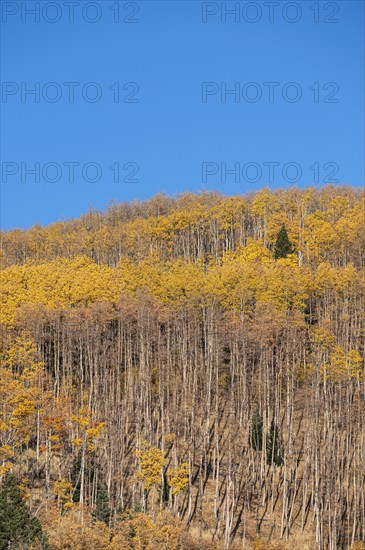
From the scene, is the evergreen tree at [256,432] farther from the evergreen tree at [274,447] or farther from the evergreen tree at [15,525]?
the evergreen tree at [15,525]

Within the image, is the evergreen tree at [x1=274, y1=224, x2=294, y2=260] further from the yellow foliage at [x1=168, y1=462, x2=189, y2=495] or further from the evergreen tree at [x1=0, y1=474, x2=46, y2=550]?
the evergreen tree at [x1=0, y1=474, x2=46, y2=550]

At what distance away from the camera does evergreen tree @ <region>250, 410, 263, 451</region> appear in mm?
67906

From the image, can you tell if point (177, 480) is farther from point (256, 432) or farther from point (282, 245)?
point (282, 245)

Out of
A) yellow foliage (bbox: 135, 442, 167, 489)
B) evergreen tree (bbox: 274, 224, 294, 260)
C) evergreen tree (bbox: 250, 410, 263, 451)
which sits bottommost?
yellow foliage (bbox: 135, 442, 167, 489)

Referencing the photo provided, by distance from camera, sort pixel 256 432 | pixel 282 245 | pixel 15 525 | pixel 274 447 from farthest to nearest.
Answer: pixel 282 245 → pixel 274 447 → pixel 256 432 → pixel 15 525

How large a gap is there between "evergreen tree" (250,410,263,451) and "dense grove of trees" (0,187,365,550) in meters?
0.19

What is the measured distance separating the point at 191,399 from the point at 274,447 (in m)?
8.09

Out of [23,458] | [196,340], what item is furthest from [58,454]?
[196,340]

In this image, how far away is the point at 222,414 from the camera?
241 ft

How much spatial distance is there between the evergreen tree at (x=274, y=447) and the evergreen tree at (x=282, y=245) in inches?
1227

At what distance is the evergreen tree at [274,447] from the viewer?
2657 inches

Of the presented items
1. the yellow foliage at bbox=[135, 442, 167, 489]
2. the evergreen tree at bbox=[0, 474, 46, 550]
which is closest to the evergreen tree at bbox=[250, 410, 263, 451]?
the yellow foliage at bbox=[135, 442, 167, 489]

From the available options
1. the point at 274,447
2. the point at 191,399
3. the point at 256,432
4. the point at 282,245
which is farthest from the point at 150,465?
the point at 282,245

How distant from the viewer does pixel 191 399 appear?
235 feet
